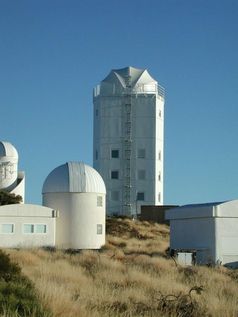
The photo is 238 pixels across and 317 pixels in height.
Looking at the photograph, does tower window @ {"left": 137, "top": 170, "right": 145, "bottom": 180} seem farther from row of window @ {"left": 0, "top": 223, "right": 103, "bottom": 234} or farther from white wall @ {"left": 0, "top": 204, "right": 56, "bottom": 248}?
row of window @ {"left": 0, "top": 223, "right": 103, "bottom": 234}

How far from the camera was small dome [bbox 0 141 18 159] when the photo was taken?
63.5 m

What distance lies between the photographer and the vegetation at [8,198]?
184ft

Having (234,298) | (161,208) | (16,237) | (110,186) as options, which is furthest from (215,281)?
(110,186)

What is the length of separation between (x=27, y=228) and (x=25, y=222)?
15.0 inches

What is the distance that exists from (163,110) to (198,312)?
69.6 m

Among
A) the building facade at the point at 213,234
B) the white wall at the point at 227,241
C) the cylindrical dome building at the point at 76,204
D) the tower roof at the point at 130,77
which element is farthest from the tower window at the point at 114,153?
the white wall at the point at 227,241

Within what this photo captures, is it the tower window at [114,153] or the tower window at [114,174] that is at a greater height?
the tower window at [114,153]

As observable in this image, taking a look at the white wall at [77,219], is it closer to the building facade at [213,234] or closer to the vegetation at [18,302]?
the building facade at [213,234]

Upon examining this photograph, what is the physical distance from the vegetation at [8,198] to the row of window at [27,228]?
14302mm

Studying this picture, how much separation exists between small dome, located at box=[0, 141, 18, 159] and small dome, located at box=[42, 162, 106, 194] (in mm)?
17915

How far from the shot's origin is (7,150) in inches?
2507

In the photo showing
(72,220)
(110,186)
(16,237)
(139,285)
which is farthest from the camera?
(110,186)

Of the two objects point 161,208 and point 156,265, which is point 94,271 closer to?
point 156,265

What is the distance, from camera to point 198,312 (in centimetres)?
1227
